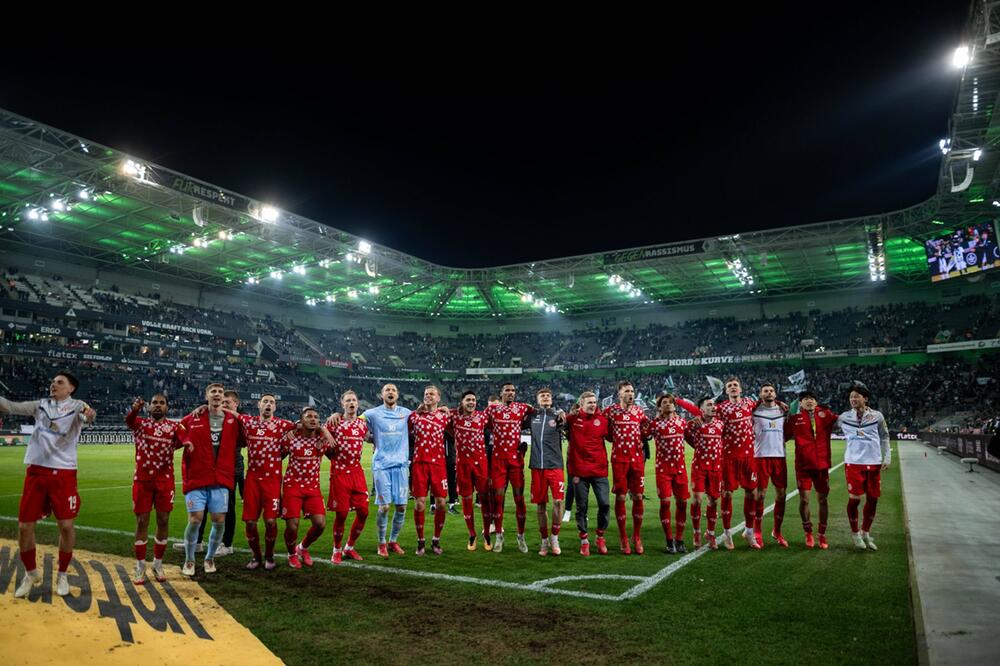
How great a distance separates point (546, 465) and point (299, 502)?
3323 mm

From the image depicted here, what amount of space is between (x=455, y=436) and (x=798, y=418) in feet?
16.8

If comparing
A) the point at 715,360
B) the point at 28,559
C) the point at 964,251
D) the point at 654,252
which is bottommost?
the point at 28,559

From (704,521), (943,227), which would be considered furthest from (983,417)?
(704,521)

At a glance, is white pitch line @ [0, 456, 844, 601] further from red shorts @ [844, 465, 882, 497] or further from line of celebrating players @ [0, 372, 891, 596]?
red shorts @ [844, 465, 882, 497]

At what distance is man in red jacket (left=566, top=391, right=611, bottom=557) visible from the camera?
28.7ft

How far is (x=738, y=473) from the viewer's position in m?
9.23

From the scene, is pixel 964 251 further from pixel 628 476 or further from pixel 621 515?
pixel 621 515

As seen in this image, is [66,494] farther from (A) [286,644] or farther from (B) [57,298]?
(B) [57,298]

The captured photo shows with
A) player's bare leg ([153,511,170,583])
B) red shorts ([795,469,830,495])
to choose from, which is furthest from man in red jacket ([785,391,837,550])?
player's bare leg ([153,511,170,583])

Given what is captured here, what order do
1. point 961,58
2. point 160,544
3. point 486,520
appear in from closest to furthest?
point 160,544 → point 486,520 → point 961,58

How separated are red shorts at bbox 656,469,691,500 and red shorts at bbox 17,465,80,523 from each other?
7.06 metres

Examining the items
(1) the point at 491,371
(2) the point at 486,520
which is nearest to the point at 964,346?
(1) the point at 491,371

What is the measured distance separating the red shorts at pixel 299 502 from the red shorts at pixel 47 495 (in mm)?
2164

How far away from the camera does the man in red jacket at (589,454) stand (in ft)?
28.7
